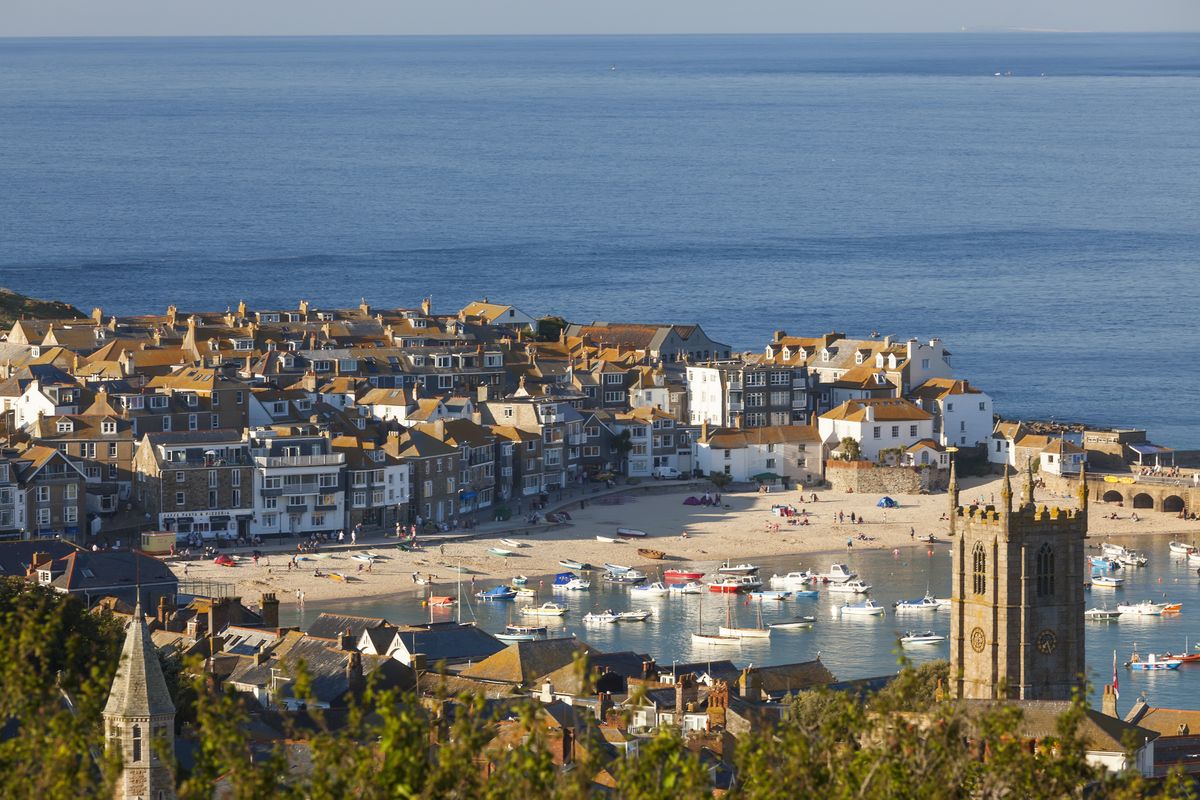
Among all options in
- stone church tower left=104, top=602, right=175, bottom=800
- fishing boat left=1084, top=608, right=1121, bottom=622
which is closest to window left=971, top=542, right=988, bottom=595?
stone church tower left=104, top=602, right=175, bottom=800

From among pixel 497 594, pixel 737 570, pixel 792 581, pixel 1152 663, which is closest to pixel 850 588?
pixel 792 581

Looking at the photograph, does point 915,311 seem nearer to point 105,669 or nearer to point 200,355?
point 200,355

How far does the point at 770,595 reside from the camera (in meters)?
64.2

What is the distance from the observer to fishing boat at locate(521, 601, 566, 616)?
6150cm

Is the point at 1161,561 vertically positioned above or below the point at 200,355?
below

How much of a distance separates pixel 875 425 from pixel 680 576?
17.8 m

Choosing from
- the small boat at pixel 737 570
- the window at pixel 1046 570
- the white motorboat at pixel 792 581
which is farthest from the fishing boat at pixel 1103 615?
the window at pixel 1046 570

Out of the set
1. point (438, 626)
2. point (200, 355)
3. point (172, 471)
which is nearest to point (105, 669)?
point (438, 626)

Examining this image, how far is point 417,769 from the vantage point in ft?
65.2

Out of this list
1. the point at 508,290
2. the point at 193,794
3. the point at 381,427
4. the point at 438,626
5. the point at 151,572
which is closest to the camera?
the point at 193,794

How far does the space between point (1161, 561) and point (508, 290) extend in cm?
7642

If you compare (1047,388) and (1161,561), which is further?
(1047,388)

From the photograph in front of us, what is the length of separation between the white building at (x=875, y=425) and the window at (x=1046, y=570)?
132 feet

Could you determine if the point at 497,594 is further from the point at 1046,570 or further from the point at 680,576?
the point at 1046,570
